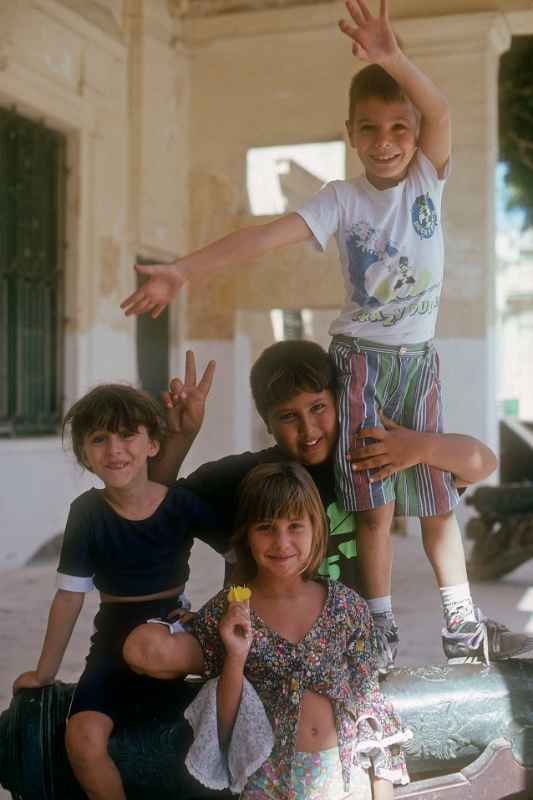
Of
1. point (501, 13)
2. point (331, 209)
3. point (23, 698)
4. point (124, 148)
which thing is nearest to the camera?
point (23, 698)

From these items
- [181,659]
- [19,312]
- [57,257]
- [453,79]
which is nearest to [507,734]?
[181,659]

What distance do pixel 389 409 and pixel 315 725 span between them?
3.03 ft

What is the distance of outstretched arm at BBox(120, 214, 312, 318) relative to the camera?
8.71ft

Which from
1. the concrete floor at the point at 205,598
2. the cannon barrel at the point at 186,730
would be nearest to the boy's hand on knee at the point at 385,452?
the cannon barrel at the point at 186,730

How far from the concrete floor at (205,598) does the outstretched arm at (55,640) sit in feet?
5.35

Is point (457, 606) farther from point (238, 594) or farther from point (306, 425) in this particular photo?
point (238, 594)

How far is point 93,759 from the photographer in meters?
2.49

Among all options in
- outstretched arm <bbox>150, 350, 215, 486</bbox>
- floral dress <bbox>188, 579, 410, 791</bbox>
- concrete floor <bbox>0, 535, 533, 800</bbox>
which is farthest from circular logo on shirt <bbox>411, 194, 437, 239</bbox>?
concrete floor <bbox>0, 535, 533, 800</bbox>

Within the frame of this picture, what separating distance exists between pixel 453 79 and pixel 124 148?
3249mm

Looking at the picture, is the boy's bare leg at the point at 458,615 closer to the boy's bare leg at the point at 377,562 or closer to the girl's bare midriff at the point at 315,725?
the boy's bare leg at the point at 377,562

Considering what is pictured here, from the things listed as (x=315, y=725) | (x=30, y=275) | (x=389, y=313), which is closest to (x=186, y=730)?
(x=315, y=725)

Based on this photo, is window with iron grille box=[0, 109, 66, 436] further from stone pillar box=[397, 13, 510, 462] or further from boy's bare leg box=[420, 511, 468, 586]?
boy's bare leg box=[420, 511, 468, 586]

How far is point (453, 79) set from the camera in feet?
34.1

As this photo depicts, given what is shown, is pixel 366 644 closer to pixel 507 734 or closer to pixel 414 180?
pixel 507 734
